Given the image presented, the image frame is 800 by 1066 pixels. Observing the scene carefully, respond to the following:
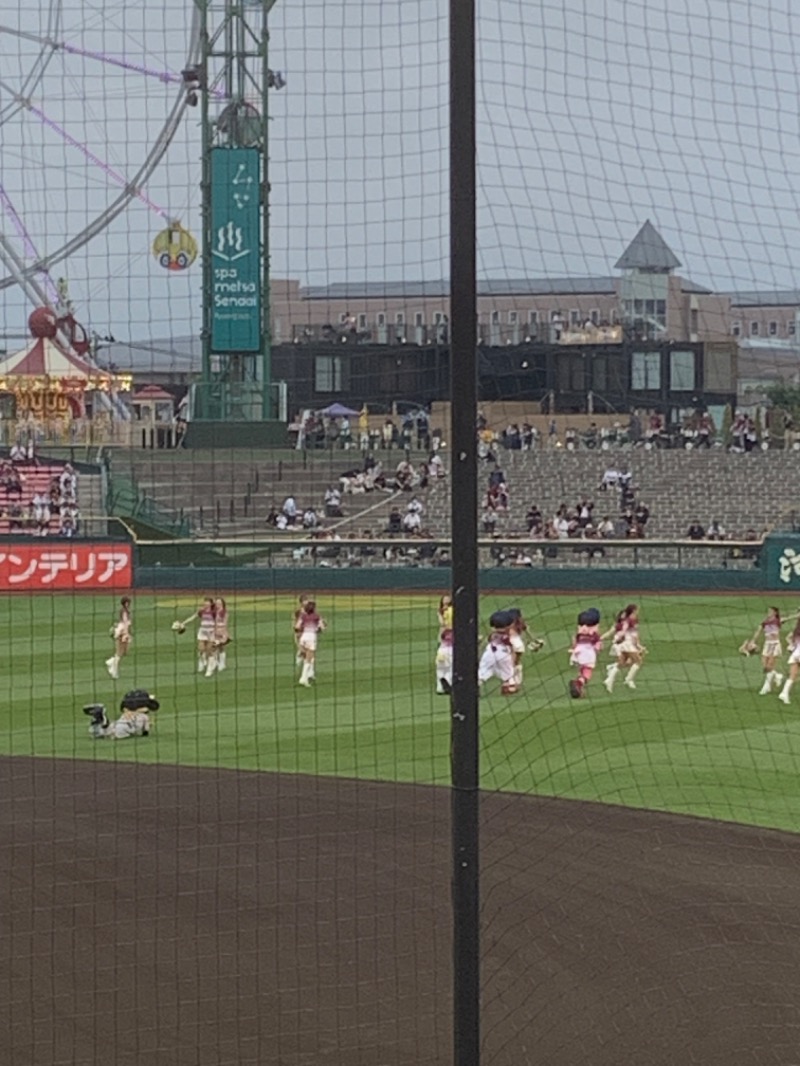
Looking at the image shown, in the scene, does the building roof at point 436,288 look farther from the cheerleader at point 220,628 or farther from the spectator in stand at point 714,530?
the spectator in stand at point 714,530

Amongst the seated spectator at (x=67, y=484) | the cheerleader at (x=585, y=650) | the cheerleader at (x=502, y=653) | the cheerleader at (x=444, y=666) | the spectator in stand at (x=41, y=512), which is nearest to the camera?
the cheerleader at (x=444, y=666)

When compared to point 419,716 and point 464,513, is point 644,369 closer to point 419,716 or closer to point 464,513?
point 464,513

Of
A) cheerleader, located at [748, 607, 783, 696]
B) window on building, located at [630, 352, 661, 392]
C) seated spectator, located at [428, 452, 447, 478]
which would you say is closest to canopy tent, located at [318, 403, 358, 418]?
window on building, located at [630, 352, 661, 392]

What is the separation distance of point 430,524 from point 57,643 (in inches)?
264

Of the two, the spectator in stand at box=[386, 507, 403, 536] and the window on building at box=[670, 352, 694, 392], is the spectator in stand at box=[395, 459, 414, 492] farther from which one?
the spectator in stand at box=[386, 507, 403, 536]

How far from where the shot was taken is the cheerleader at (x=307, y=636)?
2116 centimetres

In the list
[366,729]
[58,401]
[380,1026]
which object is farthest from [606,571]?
[380,1026]

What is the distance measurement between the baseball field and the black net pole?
338cm

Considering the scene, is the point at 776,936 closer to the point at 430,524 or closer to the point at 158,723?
the point at 158,723

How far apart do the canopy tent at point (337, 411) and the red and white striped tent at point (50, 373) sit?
3.21 feet

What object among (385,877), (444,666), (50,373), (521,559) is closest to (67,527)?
(521,559)

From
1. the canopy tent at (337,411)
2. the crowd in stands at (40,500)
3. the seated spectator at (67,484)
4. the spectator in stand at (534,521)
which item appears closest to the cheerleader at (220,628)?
the crowd in stands at (40,500)

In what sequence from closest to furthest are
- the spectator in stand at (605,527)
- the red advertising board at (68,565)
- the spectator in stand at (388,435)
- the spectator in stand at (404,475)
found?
the spectator in stand at (388,435)
the spectator in stand at (404,475)
the spectator in stand at (605,527)
the red advertising board at (68,565)

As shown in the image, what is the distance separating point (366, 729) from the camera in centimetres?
1889
